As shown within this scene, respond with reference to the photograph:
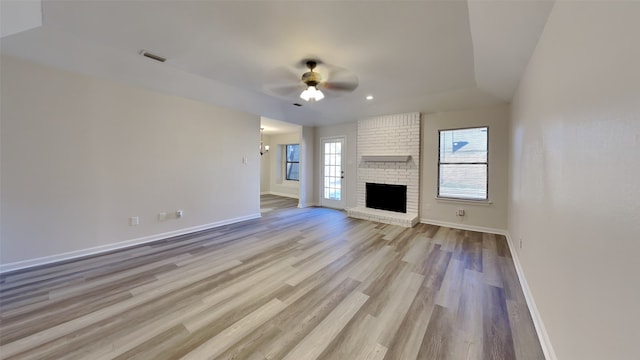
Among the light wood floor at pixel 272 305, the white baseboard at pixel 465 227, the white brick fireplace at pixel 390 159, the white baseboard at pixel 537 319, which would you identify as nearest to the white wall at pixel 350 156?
the white brick fireplace at pixel 390 159

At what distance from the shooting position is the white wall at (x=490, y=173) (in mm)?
4195

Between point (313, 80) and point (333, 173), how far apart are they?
4275 mm

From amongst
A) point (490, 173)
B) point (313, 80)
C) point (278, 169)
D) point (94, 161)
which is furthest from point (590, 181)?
point (278, 169)

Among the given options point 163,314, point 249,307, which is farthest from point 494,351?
point 163,314

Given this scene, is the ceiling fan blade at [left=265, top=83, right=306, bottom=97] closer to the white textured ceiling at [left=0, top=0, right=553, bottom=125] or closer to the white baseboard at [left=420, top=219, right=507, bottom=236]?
the white textured ceiling at [left=0, top=0, right=553, bottom=125]

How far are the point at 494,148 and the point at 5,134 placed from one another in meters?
7.02

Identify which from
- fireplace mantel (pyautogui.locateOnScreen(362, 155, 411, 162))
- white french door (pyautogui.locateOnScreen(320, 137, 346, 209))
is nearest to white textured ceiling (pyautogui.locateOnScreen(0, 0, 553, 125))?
fireplace mantel (pyautogui.locateOnScreen(362, 155, 411, 162))

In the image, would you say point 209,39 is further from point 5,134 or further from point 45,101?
point 5,134

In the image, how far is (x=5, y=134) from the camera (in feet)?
8.48

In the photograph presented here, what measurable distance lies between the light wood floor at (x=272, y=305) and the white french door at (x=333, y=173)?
3.15 metres

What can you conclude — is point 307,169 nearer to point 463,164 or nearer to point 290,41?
point 463,164

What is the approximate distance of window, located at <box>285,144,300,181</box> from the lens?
362 inches

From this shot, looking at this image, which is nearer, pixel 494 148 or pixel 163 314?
pixel 163 314

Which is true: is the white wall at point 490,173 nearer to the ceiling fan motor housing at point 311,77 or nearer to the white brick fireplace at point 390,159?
the white brick fireplace at point 390,159
